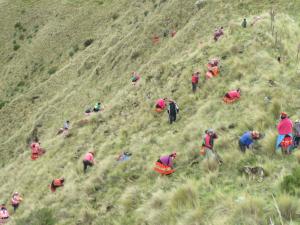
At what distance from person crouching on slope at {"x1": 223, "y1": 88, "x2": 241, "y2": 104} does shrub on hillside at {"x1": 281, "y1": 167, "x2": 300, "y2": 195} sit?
7.88m

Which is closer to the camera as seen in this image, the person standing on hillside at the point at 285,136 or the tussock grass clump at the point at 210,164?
the person standing on hillside at the point at 285,136

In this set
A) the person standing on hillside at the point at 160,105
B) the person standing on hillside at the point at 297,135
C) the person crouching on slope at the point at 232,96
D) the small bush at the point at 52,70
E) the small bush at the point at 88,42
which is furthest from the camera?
the small bush at the point at 88,42

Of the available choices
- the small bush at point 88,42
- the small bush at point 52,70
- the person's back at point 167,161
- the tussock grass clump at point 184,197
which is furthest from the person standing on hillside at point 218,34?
the small bush at point 52,70

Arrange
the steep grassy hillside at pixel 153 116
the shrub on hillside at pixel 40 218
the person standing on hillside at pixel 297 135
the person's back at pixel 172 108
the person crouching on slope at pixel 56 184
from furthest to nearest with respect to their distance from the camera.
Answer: the person's back at pixel 172 108, the person crouching on slope at pixel 56 184, the shrub on hillside at pixel 40 218, the person standing on hillside at pixel 297 135, the steep grassy hillside at pixel 153 116

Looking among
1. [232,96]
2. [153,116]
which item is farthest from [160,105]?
[232,96]

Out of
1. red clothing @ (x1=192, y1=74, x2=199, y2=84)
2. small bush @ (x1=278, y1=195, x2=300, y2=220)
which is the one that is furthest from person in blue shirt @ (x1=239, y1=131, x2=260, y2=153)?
red clothing @ (x1=192, y1=74, x2=199, y2=84)

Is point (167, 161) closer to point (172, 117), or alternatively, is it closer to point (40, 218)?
point (40, 218)

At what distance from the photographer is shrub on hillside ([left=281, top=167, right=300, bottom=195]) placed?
10.1 m

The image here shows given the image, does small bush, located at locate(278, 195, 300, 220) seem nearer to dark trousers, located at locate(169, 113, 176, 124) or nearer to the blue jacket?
the blue jacket

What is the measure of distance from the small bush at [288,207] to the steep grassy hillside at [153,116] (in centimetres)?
2

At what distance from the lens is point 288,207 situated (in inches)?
370

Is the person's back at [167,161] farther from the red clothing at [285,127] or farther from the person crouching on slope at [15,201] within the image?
the person crouching on slope at [15,201]

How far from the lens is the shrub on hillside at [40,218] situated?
1614cm

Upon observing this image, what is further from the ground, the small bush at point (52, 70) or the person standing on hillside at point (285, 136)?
the person standing on hillside at point (285, 136)
